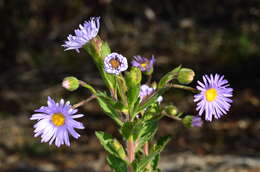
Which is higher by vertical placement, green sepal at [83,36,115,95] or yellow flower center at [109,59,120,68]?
green sepal at [83,36,115,95]

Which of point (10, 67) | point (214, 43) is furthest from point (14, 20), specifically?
point (214, 43)

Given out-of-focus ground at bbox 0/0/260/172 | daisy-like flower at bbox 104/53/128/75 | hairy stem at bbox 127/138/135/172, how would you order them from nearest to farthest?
daisy-like flower at bbox 104/53/128/75, hairy stem at bbox 127/138/135/172, out-of-focus ground at bbox 0/0/260/172

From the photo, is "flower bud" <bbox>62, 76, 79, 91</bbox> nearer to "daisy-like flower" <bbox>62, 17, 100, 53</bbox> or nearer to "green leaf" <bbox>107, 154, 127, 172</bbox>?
"daisy-like flower" <bbox>62, 17, 100, 53</bbox>

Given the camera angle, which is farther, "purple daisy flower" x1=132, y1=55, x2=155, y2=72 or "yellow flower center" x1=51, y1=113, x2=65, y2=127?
"purple daisy flower" x1=132, y1=55, x2=155, y2=72

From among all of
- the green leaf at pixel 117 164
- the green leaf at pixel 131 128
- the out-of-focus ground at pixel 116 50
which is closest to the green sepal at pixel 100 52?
the green leaf at pixel 131 128

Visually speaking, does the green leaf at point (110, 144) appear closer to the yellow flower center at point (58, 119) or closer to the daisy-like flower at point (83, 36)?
the yellow flower center at point (58, 119)

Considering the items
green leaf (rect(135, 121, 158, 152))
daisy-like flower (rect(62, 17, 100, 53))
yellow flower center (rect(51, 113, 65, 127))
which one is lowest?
yellow flower center (rect(51, 113, 65, 127))

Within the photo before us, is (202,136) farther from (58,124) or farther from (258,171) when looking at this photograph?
(58,124)

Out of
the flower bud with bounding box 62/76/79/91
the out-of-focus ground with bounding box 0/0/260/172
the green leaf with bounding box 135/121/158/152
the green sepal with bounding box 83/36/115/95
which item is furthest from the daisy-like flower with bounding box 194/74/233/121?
the out-of-focus ground with bounding box 0/0/260/172
